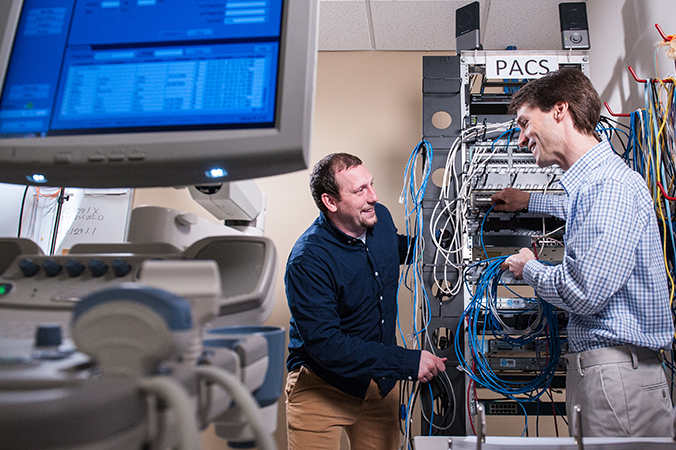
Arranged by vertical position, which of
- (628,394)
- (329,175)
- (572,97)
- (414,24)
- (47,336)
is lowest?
(628,394)

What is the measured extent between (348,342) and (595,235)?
816 mm

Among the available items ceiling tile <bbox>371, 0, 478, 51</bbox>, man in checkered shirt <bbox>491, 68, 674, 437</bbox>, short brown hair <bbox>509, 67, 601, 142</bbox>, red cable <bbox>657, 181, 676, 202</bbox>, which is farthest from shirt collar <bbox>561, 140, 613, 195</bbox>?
ceiling tile <bbox>371, 0, 478, 51</bbox>

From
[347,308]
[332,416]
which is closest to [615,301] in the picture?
[347,308]

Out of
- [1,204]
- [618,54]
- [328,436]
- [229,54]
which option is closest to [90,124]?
[229,54]

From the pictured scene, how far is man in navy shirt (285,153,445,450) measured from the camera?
147 centimetres

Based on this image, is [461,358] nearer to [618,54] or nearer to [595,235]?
[595,235]

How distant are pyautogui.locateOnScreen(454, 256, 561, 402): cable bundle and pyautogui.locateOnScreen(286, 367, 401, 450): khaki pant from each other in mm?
391

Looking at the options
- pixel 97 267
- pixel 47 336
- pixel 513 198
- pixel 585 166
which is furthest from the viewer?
pixel 513 198

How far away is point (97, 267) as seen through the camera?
61 cm

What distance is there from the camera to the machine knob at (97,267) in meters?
0.60

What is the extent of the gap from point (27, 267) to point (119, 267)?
137 millimetres

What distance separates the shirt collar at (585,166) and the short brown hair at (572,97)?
0.12 metres

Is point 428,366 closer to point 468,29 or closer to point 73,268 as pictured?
point 73,268

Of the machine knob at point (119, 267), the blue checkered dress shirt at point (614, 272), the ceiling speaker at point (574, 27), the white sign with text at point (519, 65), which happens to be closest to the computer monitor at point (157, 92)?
the machine knob at point (119, 267)
